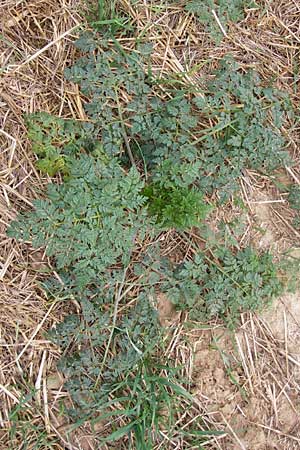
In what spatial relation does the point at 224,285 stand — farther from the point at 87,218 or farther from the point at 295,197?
the point at 87,218

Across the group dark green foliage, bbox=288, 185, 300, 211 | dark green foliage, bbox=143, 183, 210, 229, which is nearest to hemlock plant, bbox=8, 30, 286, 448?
dark green foliage, bbox=143, 183, 210, 229

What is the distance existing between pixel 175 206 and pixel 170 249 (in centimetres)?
28

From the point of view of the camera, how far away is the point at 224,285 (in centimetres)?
290

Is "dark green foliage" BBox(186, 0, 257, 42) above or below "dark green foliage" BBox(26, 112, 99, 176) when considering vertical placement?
above

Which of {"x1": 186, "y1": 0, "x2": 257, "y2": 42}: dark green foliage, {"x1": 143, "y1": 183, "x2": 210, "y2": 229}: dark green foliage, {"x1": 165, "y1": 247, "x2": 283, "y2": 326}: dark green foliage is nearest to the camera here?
{"x1": 143, "y1": 183, "x2": 210, "y2": 229}: dark green foliage

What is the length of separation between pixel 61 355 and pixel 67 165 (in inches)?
33.3

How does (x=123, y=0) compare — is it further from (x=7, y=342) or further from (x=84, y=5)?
(x=7, y=342)

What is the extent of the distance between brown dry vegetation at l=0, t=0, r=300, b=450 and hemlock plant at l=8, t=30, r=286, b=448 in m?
0.09

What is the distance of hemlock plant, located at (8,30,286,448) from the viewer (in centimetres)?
270

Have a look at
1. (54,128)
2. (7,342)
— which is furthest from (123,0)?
(7,342)

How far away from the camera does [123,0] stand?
2.93 metres

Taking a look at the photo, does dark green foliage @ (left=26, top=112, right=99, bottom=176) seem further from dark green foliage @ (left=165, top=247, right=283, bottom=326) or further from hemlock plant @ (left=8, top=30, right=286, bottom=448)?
dark green foliage @ (left=165, top=247, right=283, bottom=326)

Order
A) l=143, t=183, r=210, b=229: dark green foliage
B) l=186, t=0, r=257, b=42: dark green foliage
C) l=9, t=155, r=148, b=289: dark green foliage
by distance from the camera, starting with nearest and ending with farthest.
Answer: l=9, t=155, r=148, b=289: dark green foliage < l=143, t=183, r=210, b=229: dark green foliage < l=186, t=0, r=257, b=42: dark green foliage

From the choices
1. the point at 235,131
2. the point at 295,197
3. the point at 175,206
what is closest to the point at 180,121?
the point at 235,131
